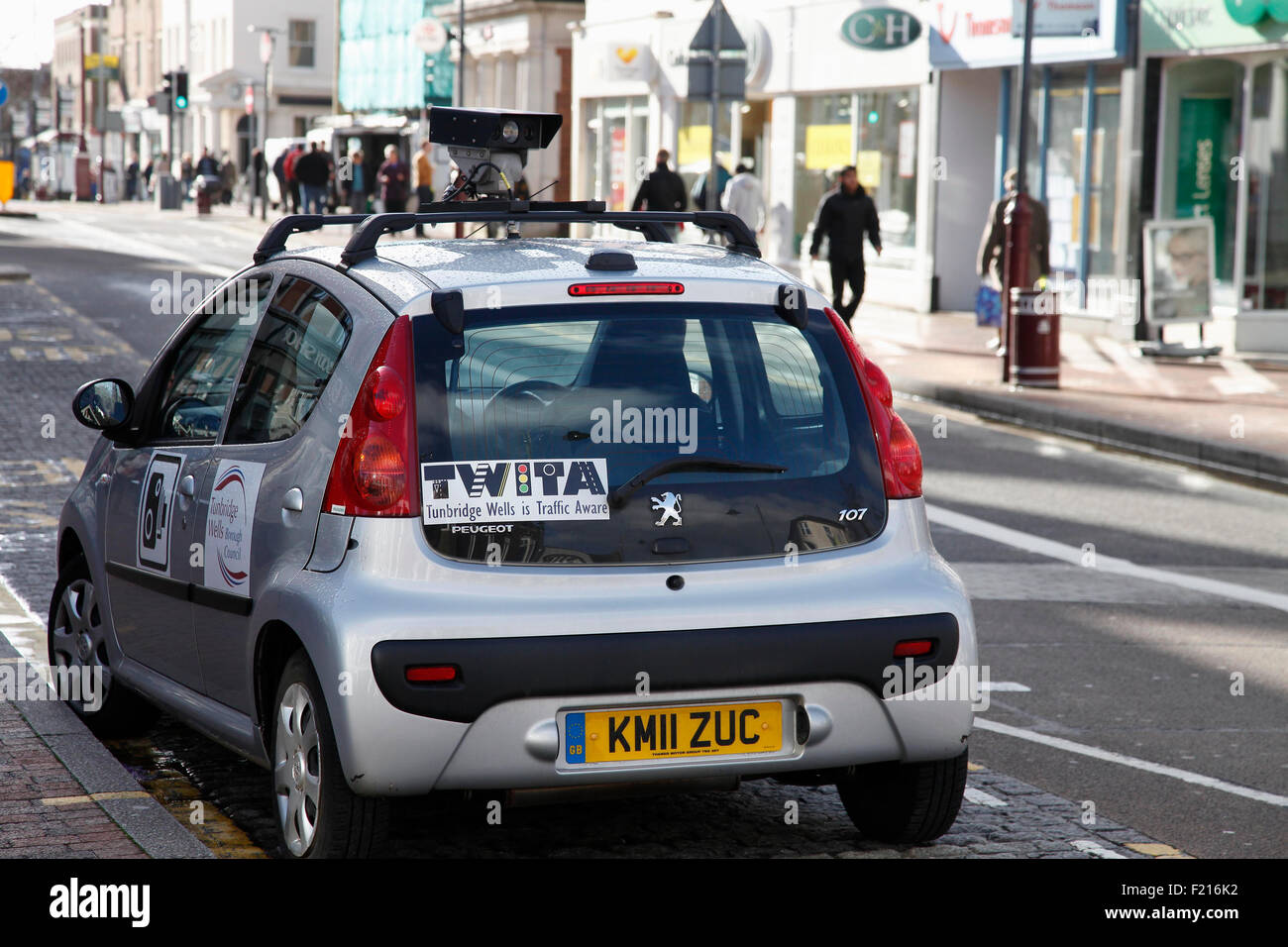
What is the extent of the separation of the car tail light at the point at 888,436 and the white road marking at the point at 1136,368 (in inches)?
481

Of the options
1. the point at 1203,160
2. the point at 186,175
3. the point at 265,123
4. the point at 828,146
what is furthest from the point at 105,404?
the point at 186,175

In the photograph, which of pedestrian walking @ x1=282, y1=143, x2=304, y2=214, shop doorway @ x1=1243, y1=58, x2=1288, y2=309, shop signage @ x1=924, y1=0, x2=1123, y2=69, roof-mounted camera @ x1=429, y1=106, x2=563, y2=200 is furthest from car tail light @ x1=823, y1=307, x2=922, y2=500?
pedestrian walking @ x1=282, y1=143, x2=304, y2=214

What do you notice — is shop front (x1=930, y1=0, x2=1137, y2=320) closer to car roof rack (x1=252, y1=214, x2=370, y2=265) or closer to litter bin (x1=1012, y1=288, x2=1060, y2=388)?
litter bin (x1=1012, y1=288, x2=1060, y2=388)

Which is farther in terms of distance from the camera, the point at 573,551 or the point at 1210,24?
the point at 1210,24

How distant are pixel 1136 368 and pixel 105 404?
567 inches

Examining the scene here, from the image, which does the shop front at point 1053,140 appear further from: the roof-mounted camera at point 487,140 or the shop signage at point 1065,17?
the roof-mounted camera at point 487,140

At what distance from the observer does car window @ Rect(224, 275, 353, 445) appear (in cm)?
476

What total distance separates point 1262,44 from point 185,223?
31.9 metres

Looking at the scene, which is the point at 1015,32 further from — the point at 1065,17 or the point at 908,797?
the point at 908,797

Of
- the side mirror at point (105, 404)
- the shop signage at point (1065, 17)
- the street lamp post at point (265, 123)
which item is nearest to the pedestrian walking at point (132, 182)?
the street lamp post at point (265, 123)

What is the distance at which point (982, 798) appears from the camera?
555cm

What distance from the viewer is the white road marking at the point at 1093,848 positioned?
16.3 ft
